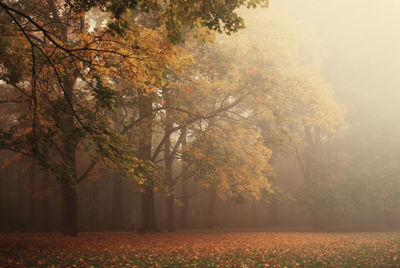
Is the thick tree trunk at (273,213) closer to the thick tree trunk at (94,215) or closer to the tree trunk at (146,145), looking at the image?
the tree trunk at (146,145)

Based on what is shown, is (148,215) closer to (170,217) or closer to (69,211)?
(170,217)

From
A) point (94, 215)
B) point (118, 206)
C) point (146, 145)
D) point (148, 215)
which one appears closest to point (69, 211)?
point (148, 215)

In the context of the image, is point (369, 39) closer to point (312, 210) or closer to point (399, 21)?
point (399, 21)

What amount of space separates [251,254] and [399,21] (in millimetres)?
25503

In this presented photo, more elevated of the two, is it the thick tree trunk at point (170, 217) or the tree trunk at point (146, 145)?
the tree trunk at point (146, 145)

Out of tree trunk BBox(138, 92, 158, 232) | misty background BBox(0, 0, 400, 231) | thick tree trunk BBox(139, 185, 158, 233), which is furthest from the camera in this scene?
misty background BBox(0, 0, 400, 231)

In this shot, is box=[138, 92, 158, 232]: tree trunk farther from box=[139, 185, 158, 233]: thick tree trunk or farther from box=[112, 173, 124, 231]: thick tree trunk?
box=[112, 173, 124, 231]: thick tree trunk

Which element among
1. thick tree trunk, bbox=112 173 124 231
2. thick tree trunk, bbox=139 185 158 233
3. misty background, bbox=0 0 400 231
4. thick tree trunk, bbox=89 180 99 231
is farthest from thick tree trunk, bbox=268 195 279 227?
thick tree trunk, bbox=89 180 99 231

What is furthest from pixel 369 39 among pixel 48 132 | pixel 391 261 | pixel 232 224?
pixel 48 132

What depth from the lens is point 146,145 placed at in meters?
14.5

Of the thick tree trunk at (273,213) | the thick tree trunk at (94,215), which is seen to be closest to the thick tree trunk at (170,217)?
the thick tree trunk at (94,215)

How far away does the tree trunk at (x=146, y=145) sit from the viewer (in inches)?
495

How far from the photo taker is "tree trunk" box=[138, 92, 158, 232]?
1257cm

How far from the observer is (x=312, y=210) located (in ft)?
75.3
